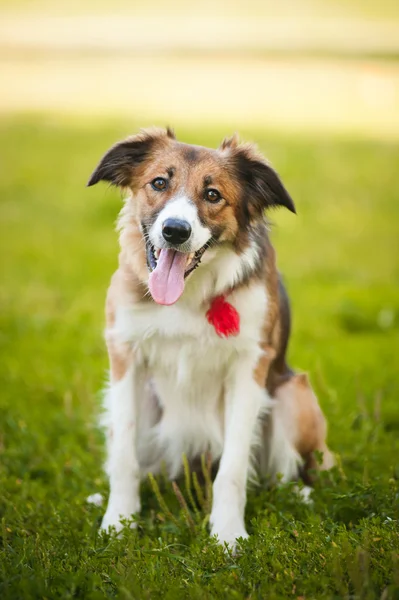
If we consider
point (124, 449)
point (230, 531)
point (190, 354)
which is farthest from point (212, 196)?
point (230, 531)

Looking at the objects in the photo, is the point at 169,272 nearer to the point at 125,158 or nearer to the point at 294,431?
the point at 125,158

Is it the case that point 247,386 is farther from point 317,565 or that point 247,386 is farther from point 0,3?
point 0,3

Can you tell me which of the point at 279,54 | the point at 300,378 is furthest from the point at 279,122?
the point at 300,378

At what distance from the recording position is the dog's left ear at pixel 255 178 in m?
3.86

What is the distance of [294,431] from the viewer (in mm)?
4199

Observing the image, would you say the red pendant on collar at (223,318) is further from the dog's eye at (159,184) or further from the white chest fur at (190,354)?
the dog's eye at (159,184)

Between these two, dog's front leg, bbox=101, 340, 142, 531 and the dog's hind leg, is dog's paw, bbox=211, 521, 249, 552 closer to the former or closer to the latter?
dog's front leg, bbox=101, 340, 142, 531

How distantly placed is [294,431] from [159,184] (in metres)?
1.62

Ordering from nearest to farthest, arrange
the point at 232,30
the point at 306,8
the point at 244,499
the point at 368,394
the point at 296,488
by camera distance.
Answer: the point at 244,499, the point at 296,488, the point at 368,394, the point at 306,8, the point at 232,30

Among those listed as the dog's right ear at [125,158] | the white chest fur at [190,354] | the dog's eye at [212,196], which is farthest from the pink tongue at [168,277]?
the dog's right ear at [125,158]

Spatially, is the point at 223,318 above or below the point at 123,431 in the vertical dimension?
above

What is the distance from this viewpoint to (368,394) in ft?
18.2

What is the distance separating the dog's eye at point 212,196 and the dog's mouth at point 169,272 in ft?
0.99

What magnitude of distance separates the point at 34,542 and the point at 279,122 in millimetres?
13365
